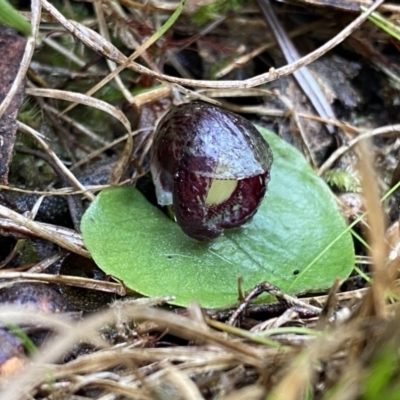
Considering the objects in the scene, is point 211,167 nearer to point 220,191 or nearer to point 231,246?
point 220,191

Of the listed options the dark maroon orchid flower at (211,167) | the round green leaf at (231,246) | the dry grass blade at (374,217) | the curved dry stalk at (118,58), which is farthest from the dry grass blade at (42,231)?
the dry grass blade at (374,217)

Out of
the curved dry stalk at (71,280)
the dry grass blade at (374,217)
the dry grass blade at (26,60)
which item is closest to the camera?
the dry grass blade at (374,217)

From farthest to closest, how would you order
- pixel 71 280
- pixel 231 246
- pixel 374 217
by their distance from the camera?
pixel 231 246, pixel 71 280, pixel 374 217

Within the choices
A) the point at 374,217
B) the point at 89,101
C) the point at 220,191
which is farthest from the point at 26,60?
the point at 374,217

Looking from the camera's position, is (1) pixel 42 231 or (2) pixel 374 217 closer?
(2) pixel 374 217

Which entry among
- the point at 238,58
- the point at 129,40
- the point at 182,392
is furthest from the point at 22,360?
the point at 238,58

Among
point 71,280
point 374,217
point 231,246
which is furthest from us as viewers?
point 231,246

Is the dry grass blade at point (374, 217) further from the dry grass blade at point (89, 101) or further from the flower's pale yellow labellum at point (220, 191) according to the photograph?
the dry grass blade at point (89, 101)

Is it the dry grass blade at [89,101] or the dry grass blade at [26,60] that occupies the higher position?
the dry grass blade at [26,60]

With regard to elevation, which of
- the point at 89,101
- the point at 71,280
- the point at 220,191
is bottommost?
the point at 71,280
